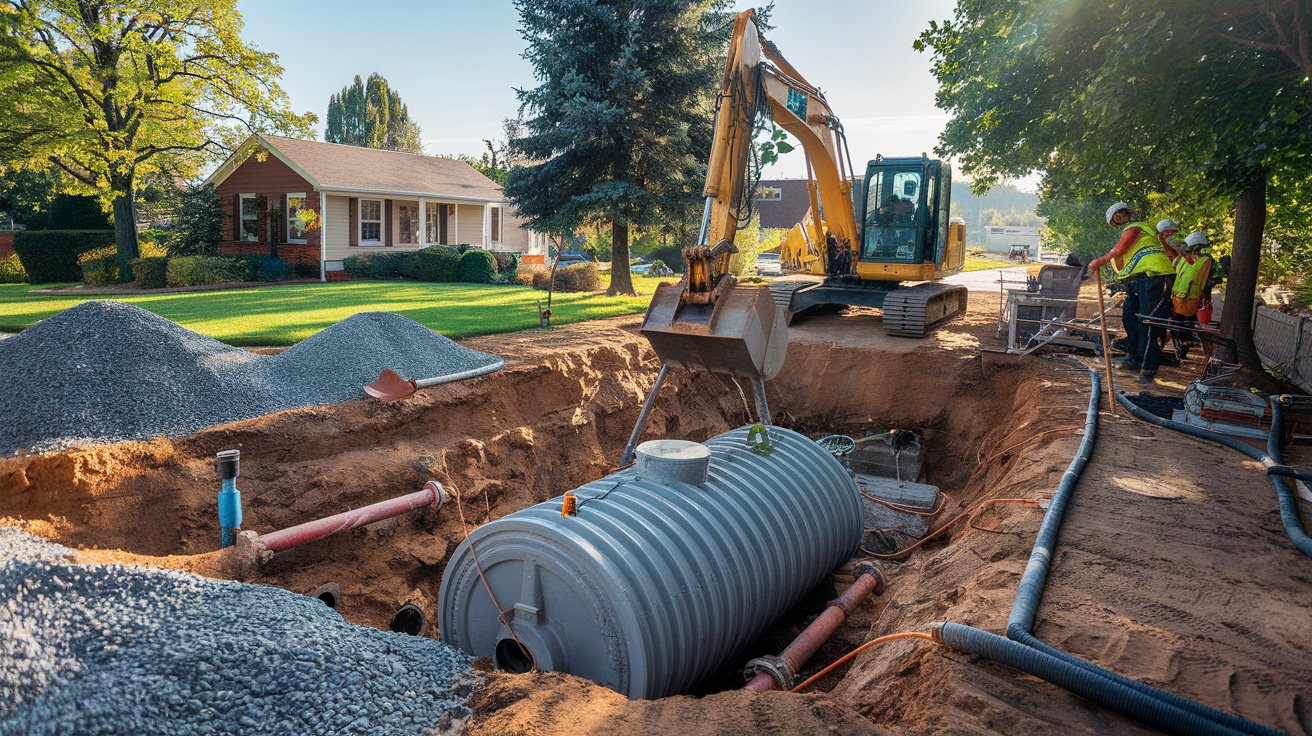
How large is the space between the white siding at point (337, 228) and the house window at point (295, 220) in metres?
0.99

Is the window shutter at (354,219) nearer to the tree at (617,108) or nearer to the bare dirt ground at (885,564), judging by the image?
the tree at (617,108)

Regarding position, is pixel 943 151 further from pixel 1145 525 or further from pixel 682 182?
pixel 1145 525

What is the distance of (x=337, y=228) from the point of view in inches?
1133

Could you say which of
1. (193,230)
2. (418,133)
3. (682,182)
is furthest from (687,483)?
(418,133)

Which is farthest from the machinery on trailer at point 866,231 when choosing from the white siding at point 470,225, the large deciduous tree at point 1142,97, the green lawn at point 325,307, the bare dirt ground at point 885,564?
the white siding at point 470,225

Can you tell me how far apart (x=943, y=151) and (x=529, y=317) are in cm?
889

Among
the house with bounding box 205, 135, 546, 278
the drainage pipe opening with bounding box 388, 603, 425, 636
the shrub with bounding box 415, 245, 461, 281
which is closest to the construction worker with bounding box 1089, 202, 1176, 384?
the drainage pipe opening with bounding box 388, 603, 425, 636

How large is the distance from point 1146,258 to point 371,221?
26.1 m

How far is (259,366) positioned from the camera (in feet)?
32.0

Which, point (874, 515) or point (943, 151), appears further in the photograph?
point (943, 151)

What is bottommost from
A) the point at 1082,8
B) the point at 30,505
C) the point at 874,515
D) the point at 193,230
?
the point at 874,515

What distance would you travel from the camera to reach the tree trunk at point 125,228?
81.1 feet

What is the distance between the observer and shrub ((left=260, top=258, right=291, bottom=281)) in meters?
26.8

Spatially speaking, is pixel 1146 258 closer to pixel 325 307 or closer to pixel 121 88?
pixel 325 307
